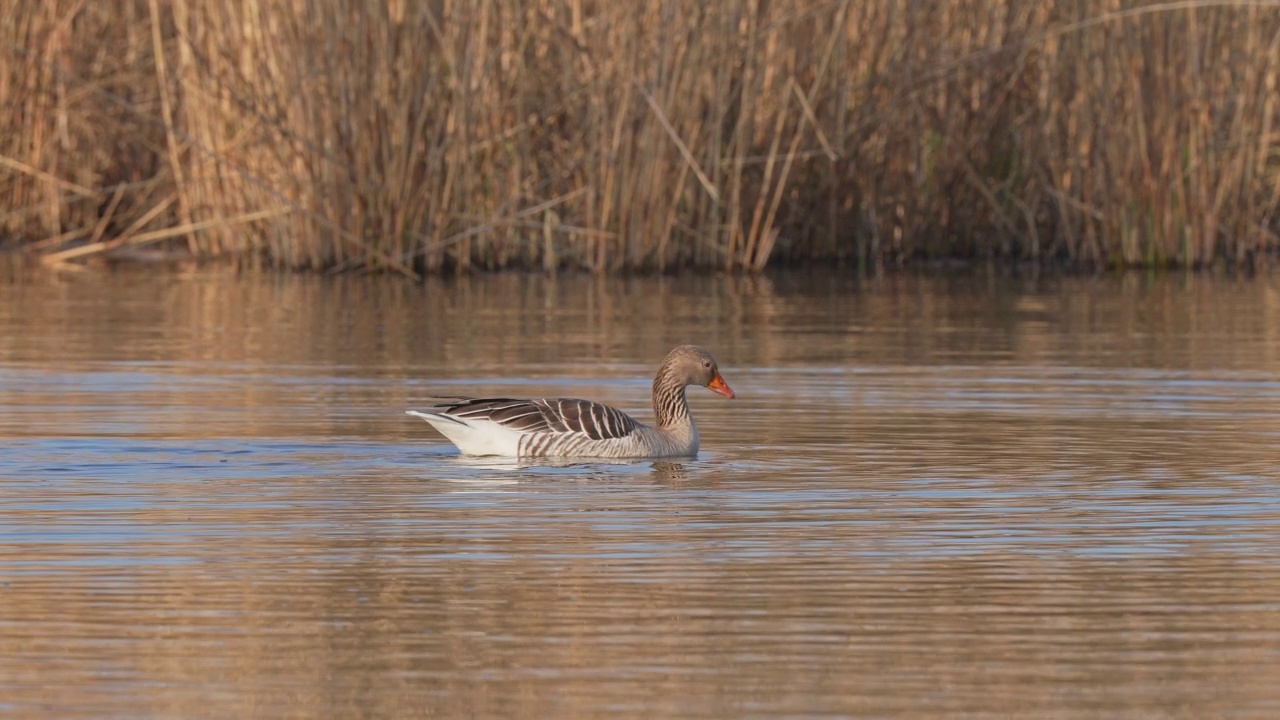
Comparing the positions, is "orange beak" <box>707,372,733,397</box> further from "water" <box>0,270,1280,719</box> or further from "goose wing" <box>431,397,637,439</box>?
"goose wing" <box>431,397,637,439</box>

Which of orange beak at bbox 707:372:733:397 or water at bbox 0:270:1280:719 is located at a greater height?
orange beak at bbox 707:372:733:397

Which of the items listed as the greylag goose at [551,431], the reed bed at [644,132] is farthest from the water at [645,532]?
the reed bed at [644,132]

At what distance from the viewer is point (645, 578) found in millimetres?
6441

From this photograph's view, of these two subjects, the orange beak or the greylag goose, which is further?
the orange beak

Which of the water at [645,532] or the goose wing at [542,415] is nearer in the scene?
the water at [645,532]

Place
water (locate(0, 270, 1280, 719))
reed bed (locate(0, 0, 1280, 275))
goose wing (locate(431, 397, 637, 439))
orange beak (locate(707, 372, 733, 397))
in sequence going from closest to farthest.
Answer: water (locate(0, 270, 1280, 719)), goose wing (locate(431, 397, 637, 439)), orange beak (locate(707, 372, 733, 397)), reed bed (locate(0, 0, 1280, 275))

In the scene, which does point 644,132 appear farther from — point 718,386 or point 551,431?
point 551,431

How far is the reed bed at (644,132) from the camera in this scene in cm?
1894

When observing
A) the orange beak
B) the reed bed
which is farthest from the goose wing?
the reed bed

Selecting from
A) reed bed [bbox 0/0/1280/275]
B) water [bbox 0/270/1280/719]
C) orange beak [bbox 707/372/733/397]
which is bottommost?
water [bbox 0/270/1280/719]

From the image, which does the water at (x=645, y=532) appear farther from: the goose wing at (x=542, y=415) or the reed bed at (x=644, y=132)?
the reed bed at (x=644, y=132)

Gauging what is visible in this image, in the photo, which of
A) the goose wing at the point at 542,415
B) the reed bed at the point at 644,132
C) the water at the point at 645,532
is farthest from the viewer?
the reed bed at the point at 644,132

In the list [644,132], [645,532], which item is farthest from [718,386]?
[644,132]

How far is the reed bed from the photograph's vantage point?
18938mm
